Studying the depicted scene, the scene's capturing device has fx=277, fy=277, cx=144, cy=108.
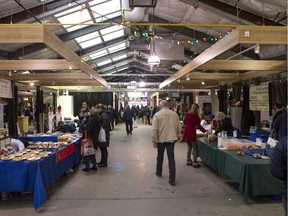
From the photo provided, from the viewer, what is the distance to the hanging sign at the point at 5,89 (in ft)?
21.1

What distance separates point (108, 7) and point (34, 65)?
2.74m

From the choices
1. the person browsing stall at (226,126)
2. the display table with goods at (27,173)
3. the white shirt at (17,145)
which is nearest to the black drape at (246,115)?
the person browsing stall at (226,126)

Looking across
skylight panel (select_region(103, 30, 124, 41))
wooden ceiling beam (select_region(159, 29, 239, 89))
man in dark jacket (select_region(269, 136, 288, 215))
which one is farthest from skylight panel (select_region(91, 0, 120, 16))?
man in dark jacket (select_region(269, 136, 288, 215))

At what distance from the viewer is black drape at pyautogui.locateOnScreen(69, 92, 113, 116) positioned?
15266 millimetres

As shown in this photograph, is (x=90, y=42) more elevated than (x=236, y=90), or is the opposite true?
(x=90, y=42)

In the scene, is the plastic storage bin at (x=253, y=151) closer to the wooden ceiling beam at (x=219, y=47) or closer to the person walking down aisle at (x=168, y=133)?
the person walking down aisle at (x=168, y=133)

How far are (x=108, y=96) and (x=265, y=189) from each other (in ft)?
40.9

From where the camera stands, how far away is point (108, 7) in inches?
294

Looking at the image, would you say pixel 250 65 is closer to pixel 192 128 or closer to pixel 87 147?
pixel 192 128

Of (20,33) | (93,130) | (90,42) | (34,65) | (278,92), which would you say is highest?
(90,42)

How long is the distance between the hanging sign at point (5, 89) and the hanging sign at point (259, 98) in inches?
254

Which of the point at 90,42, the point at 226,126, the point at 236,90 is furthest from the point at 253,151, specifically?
the point at 90,42

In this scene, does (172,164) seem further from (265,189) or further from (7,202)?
(7,202)

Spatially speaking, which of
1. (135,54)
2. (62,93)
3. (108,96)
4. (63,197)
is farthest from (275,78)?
(108,96)
